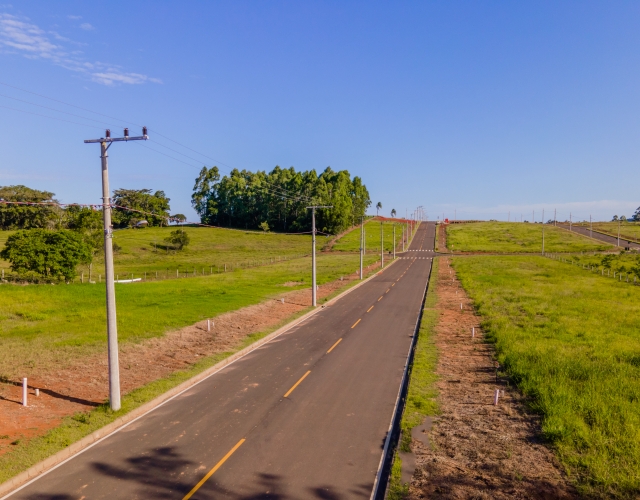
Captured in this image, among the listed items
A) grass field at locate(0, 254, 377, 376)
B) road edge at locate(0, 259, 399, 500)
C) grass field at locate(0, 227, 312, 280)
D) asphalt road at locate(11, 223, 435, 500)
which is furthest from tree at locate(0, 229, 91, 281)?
asphalt road at locate(11, 223, 435, 500)

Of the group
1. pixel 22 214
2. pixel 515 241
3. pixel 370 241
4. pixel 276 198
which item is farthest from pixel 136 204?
pixel 515 241

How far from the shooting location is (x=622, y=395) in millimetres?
14727

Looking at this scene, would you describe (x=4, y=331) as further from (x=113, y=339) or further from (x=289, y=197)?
(x=289, y=197)

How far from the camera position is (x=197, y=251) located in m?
94.7

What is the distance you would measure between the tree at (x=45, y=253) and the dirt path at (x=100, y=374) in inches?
1007

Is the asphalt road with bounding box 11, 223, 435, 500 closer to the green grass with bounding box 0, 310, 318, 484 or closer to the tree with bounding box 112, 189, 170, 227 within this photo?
the green grass with bounding box 0, 310, 318, 484

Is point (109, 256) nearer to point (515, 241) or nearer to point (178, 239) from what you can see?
point (178, 239)

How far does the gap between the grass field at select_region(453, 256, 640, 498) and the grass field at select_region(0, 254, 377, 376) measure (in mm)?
18049

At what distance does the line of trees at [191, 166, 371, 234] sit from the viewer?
124625mm

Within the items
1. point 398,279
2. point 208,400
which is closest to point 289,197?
point 398,279

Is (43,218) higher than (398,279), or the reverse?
(43,218)

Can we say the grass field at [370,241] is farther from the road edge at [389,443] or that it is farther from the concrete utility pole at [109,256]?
the concrete utility pole at [109,256]

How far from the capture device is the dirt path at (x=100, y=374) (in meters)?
13.7

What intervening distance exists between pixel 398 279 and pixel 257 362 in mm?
38323
